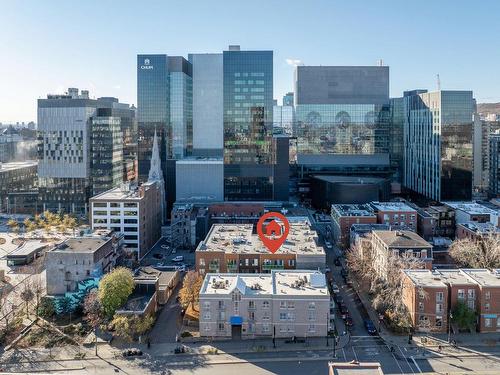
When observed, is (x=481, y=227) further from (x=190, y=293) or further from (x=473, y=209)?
(x=190, y=293)

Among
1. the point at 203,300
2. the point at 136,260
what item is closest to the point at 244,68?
the point at 136,260

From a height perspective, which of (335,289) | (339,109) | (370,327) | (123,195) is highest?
(339,109)

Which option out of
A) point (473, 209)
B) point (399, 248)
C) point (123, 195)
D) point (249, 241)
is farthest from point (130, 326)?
point (473, 209)

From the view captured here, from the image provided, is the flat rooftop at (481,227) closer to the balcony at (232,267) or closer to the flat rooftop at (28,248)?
the balcony at (232,267)

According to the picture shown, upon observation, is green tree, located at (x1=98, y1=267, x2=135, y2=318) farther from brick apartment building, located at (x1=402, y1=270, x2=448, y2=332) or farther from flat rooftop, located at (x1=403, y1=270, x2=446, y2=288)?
flat rooftop, located at (x1=403, y1=270, x2=446, y2=288)

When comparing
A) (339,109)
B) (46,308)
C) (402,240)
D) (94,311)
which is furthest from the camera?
(339,109)

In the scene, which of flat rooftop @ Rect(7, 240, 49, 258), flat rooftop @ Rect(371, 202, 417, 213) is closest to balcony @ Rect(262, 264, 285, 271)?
flat rooftop @ Rect(371, 202, 417, 213)
